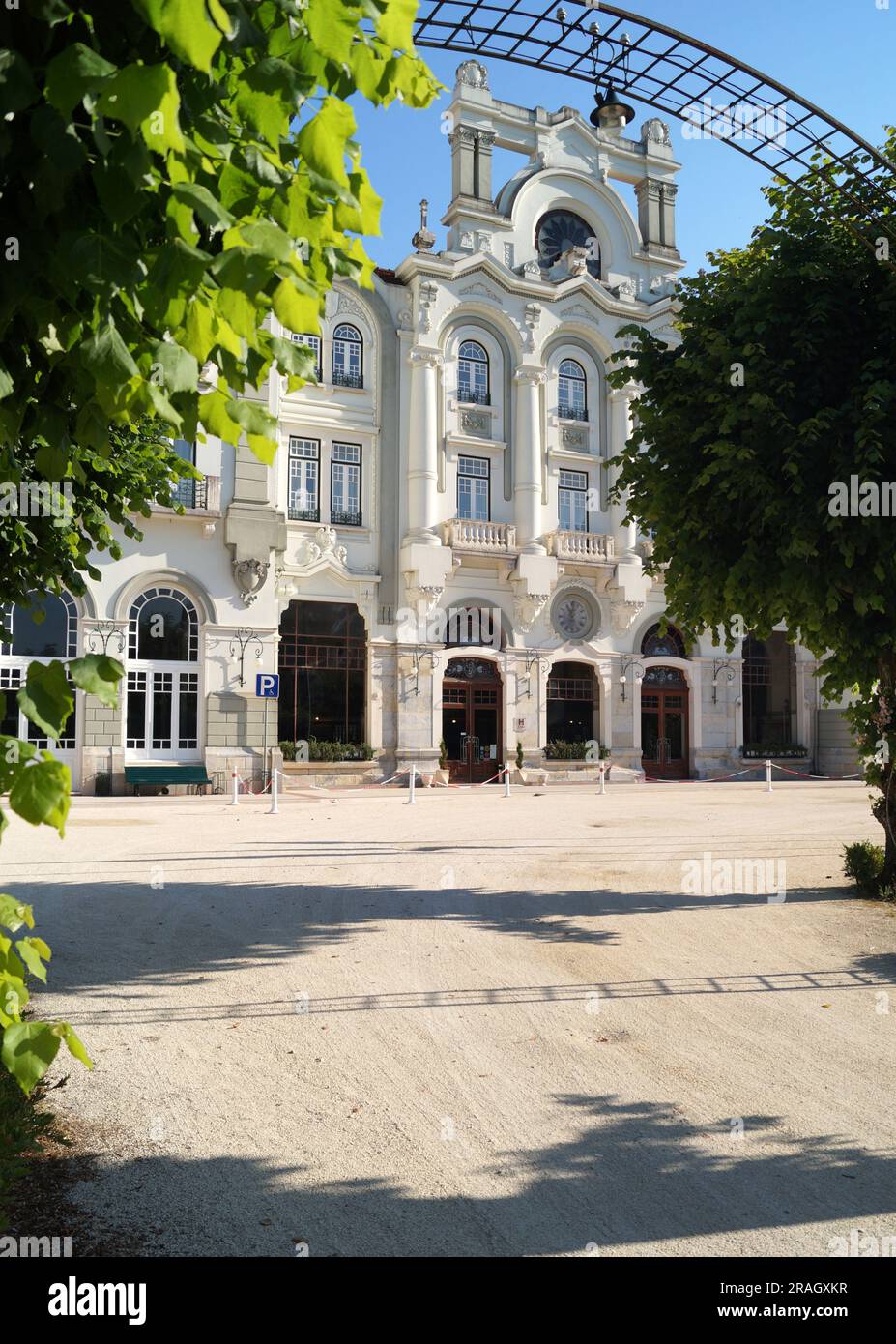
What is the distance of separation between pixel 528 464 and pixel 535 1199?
31.7 metres

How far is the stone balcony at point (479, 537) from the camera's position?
32719 mm

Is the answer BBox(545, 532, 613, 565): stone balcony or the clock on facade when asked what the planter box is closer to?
the clock on facade

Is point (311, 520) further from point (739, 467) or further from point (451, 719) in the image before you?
point (739, 467)

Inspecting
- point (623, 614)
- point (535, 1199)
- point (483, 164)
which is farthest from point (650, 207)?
point (535, 1199)

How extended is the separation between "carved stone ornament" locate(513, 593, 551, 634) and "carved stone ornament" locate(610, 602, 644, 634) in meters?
2.95

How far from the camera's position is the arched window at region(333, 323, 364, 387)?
107 ft

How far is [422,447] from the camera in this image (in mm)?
32812

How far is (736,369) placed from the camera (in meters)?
10.0

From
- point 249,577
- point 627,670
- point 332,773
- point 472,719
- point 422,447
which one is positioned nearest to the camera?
point 249,577

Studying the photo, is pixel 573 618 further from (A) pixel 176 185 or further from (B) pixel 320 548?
(A) pixel 176 185

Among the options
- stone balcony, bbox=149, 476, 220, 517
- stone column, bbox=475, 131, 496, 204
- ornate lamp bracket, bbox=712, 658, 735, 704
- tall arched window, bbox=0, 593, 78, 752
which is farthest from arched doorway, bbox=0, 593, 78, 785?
ornate lamp bracket, bbox=712, 658, 735, 704

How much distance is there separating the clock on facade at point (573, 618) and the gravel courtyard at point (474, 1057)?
76.0ft

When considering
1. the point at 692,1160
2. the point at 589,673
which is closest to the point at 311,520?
the point at 589,673

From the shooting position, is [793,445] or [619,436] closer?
[793,445]
